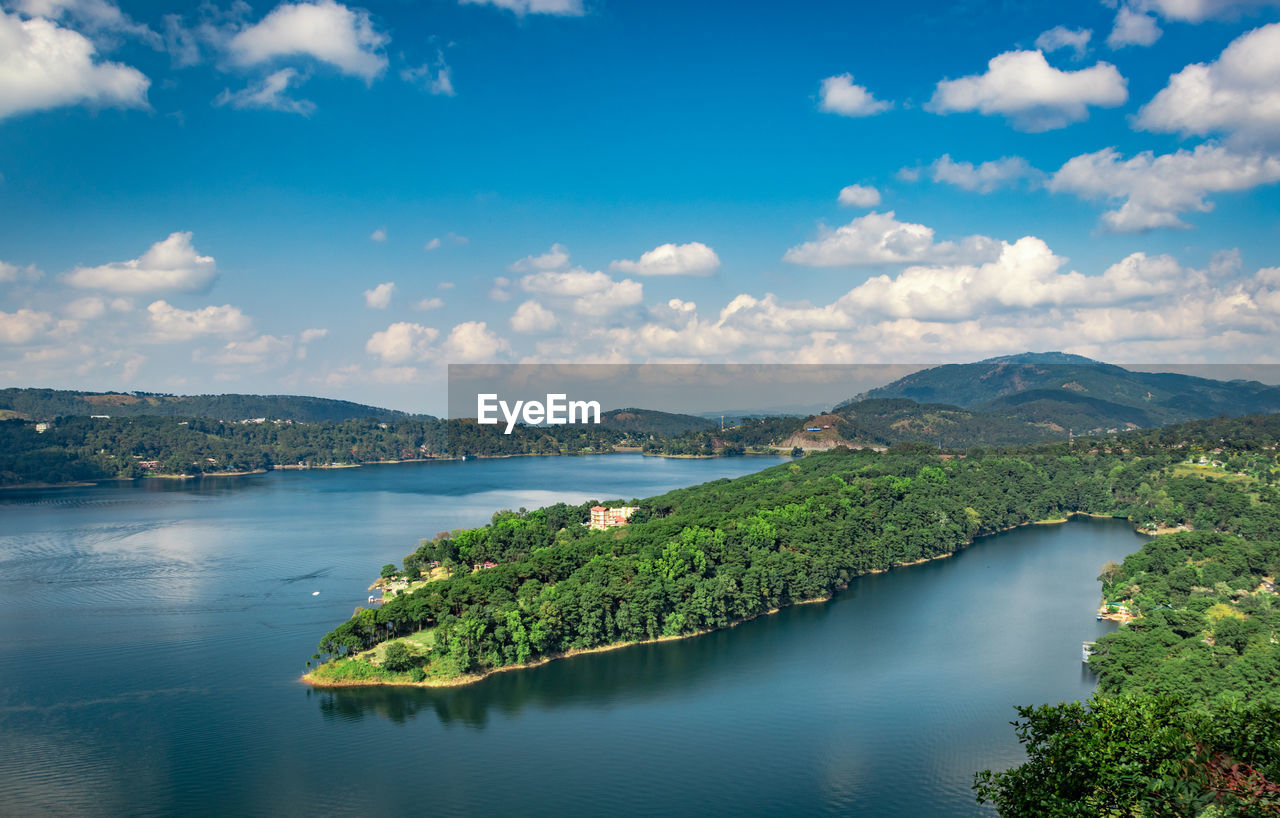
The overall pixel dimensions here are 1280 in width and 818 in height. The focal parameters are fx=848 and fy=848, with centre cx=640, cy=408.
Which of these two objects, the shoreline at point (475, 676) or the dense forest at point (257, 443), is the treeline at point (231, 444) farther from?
the shoreline at point (475, 676)

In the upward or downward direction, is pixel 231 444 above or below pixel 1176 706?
above

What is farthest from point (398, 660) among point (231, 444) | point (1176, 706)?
point (231, 444)

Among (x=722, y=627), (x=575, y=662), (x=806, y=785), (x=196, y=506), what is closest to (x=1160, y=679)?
(x=806, y=785)

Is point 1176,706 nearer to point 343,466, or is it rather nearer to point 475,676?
point 475,676

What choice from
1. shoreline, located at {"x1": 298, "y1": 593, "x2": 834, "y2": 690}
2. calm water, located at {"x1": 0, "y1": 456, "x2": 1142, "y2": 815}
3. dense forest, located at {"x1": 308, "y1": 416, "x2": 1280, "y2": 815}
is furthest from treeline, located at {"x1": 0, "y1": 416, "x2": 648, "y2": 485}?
shoreline, located at {"x1": 298, "y1": 593, "x2": 834, "y2": 690}

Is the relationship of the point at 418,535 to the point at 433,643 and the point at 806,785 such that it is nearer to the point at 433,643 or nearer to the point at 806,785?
the point at 433,643

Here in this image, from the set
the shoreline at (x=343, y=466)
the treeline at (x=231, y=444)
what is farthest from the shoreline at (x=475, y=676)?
the treeline at (x=231, y=444)
